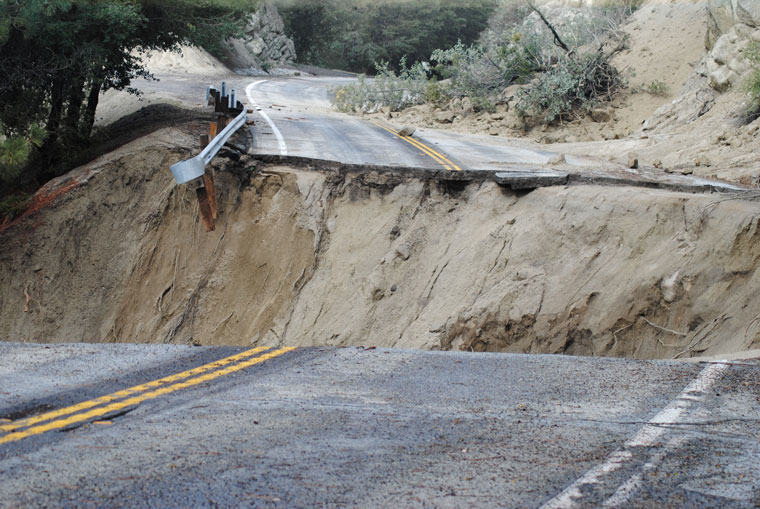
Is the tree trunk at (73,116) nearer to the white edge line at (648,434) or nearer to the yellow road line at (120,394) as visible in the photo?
the yellow road line at (120,394)

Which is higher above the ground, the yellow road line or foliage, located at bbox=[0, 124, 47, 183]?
foliage, located at bbox=[0, 124, 47, 183]

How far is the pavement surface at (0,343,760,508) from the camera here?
164 inches

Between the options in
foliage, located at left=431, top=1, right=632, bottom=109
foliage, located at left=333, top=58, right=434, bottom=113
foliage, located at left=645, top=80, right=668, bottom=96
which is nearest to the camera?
foliage, located at left=645, top=80, right=668, bottom=96

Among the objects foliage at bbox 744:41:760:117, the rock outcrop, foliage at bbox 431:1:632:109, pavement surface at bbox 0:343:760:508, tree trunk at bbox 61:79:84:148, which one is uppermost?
the rock outcrop

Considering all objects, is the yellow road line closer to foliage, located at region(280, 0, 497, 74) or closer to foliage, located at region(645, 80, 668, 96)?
foliage, located at region(645, 80, 668, 96)

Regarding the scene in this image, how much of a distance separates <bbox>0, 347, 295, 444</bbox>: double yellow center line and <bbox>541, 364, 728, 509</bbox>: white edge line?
11.1 ft

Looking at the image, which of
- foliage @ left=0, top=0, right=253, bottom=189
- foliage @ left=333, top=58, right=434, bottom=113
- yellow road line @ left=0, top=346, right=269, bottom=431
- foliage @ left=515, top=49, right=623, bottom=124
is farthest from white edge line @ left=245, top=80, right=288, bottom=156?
foliage @ left=515, top=49, right=623, bottom=124

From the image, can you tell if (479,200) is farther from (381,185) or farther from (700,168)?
(700,168)

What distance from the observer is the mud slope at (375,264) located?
35.2 feet

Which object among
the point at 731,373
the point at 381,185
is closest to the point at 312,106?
the point at 381,185

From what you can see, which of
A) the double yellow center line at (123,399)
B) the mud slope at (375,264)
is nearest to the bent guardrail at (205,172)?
the mud slope at (375,264)

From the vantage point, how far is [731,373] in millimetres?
7008

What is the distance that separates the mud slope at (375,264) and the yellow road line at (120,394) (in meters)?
4.63

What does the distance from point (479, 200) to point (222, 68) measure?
30.2m
